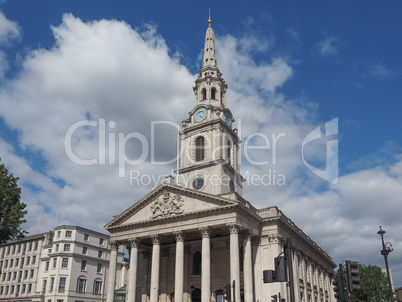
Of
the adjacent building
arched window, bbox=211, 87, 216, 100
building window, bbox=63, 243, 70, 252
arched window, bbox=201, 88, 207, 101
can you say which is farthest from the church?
building window, bbox=63, 243, 70, 252

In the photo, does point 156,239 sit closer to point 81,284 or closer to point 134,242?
point 134,242

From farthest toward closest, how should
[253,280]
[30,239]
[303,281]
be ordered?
[30,239] → [303,281] → [253,280]

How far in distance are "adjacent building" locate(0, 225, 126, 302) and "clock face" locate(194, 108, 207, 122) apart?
98.5 feet

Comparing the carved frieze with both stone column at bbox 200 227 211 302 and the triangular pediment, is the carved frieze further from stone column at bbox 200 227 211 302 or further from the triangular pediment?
stone column at bbox 200 227 211 302

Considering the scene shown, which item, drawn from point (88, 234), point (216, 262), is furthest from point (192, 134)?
point (88, 234)

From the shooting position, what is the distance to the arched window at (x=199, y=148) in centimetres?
5309

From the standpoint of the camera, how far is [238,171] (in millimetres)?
55281

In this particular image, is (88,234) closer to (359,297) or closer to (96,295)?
(96,295)

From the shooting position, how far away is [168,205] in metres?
42.2

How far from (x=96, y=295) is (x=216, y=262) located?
111 feet

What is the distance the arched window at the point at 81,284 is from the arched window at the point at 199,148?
31782mm

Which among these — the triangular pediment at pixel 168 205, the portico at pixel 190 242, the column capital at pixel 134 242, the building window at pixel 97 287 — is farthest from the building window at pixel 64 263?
the column capital at pixel 134 242

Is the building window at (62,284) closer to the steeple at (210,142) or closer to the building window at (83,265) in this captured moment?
the building window at (83,265)

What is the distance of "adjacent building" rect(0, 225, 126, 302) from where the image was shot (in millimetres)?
64125
